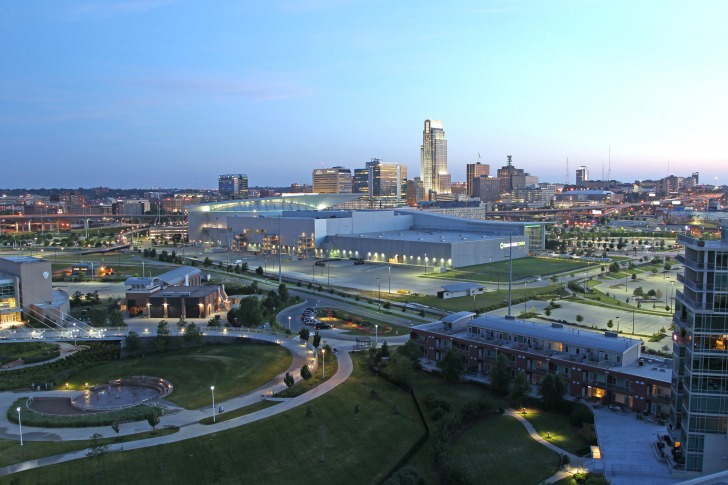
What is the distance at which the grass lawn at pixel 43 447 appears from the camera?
16.2 m

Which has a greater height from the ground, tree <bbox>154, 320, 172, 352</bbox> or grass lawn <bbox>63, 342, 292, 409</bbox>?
tree <bbox>154, 320, 172, 352</bbox>

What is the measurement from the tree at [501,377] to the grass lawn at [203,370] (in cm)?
838

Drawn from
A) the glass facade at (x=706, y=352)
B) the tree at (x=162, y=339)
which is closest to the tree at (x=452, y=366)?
the glass facade at (x=706, y=352)

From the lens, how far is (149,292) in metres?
35.0

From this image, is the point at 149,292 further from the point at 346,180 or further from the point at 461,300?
the point at 346,180

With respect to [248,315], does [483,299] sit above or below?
below

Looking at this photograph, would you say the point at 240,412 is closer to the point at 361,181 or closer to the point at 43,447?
the point at 43,447

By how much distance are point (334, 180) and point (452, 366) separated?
6571 inches

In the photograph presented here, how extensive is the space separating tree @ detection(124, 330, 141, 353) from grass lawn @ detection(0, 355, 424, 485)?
10.6m

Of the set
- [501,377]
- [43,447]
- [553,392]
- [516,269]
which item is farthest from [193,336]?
[516,269]

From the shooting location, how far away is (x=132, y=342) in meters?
26.6

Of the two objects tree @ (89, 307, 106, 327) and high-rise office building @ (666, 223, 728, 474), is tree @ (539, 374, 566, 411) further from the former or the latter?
tree @ (89, 307, 106, 327)

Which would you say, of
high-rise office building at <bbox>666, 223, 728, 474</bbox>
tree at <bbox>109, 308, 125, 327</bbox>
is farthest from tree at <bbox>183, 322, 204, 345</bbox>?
high-rise office building at <bbox>666, 223, 728, 474</bbox>

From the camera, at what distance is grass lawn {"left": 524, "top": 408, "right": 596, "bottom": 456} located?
59.8 ft
